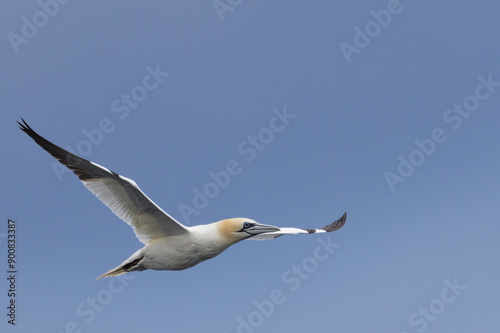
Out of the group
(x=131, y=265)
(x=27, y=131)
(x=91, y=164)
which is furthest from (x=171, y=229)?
(x=27, y=131)

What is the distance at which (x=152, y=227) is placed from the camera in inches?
489

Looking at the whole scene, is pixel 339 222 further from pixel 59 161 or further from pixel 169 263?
pixel 59 161

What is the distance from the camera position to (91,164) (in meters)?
11.5

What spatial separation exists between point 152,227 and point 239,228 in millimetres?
1888

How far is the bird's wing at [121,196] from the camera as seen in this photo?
11.6 m

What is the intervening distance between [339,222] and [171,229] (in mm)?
6382

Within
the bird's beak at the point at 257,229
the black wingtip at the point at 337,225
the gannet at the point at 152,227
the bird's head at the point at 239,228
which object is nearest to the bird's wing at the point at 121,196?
the gannet at the point at 152,227

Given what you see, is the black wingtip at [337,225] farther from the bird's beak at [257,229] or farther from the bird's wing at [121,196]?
the bird's wing at [121,196]

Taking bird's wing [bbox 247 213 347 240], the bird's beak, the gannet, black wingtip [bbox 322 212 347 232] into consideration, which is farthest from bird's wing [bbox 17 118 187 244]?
black wingtip [bbox 322 212 347 232]

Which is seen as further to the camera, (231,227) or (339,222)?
(339,222)

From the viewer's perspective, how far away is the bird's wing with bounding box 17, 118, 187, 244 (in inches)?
457

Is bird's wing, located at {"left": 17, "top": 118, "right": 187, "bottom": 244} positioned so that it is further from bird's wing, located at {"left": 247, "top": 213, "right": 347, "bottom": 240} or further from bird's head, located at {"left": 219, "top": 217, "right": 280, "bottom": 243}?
bird's wing, located at {"left": 247, "top": 213, "right": 347, "bottom": 240}

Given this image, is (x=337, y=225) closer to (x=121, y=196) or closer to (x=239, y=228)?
(x=239, y=228)

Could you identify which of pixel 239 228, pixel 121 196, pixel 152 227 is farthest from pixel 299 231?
pixel 121 196
